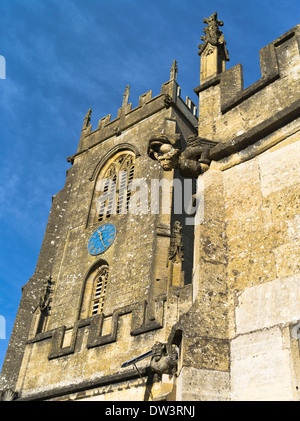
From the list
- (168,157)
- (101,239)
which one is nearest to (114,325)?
(101,239)

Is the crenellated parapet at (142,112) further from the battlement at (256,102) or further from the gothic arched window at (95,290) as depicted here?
the battlement at (256,102)

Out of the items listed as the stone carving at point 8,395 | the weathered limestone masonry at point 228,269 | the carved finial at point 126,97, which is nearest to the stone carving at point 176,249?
the weathered limestone masonry at point 228,269

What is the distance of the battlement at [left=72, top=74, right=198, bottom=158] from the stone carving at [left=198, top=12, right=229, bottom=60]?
10.6 meters

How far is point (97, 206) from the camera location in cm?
1720

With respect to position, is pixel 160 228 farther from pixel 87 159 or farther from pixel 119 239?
pixel 87 159

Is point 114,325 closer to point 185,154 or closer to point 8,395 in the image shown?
point 8,395

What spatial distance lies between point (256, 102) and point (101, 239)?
1106 cm

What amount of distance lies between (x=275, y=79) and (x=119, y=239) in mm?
10420

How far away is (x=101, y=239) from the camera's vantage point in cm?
1538

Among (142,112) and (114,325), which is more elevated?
A: (142,112)

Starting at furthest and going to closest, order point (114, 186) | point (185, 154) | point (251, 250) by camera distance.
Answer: point (114, 186)
point (185, 154)
point (251, 250)

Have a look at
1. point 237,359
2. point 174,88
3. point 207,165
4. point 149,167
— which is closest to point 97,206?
point 149,167

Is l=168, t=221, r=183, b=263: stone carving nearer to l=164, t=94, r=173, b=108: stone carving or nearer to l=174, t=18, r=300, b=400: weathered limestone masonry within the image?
l=174, t=18, r=300, b=400: weathered limestone masonry

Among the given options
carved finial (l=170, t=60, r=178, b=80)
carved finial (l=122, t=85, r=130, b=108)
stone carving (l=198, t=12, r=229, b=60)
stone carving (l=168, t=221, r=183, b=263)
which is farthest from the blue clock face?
stone carving (l=198, t=12, r=229, b=60)
